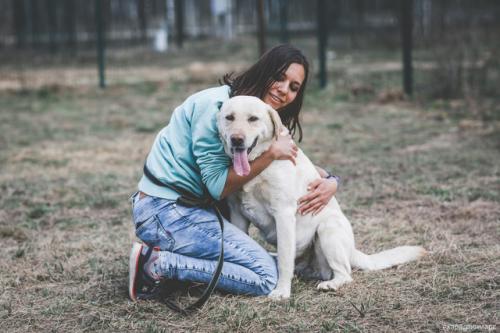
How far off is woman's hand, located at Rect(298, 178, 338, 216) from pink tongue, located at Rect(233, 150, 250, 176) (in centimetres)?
50


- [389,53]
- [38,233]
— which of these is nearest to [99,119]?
[38,233]

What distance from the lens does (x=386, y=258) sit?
3.57m

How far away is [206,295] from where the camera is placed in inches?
121

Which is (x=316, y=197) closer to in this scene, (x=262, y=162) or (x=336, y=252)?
(x=336, y=252)

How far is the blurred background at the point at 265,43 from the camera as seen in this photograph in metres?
10.1

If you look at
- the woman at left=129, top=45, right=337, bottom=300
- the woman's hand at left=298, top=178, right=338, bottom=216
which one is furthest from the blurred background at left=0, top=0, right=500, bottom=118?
the woman at left=129, top=45, right=337, bottom=300

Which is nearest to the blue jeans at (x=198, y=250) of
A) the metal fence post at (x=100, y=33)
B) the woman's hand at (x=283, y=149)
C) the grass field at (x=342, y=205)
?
the grass field at (x=342, y=205)

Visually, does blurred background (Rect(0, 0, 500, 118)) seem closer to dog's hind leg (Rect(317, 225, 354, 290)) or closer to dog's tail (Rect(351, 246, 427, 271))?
dog's tail (Rect(351, 246, 427, 271))

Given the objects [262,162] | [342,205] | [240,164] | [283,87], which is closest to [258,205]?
[262,162]

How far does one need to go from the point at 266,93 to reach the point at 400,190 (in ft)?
7.55

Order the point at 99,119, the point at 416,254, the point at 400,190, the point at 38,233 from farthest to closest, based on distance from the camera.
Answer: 1. the point at 99,119
2. the point at 400,190
3. the point at 38,233
4. the point at 416,254

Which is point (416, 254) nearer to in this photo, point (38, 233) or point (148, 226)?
point (148, 226)

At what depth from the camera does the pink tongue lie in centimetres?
300

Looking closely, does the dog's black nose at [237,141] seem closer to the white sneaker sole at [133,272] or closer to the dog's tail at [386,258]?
the white sneaker sole at [133,272]
